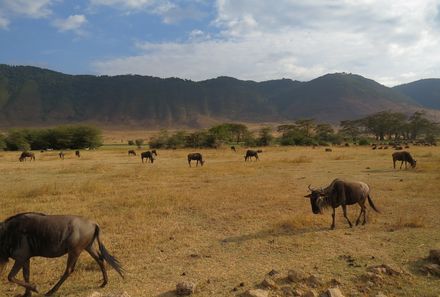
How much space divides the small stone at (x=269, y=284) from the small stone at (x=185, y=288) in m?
1.34

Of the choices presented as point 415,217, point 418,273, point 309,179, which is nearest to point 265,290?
point 418,273

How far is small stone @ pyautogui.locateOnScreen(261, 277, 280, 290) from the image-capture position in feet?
24.7

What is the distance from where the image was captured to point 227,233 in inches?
465

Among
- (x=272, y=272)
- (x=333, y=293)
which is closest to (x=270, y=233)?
(x=272, y=272)

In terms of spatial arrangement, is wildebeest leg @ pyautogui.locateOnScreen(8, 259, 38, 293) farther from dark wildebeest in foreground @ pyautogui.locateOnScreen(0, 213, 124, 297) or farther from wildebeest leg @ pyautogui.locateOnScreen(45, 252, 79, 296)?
wildebeest leg @ pyautogui.locateOnScreen(45, 252, 79, 296)

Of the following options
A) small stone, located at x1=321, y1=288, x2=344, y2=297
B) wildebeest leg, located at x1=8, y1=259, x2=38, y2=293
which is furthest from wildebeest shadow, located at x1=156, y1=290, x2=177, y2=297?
small stone, located at x1=321, y1=288, x2=344, y2=297

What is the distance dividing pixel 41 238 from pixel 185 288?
9.42ft

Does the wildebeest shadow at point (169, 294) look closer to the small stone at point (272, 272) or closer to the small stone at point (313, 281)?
the small stone at point (272, 272)

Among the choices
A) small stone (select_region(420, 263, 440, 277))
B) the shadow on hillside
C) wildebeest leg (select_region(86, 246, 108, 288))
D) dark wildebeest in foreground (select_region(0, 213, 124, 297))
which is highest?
dark wildebeest in foreground (select_region(0, 213, 124, 297))

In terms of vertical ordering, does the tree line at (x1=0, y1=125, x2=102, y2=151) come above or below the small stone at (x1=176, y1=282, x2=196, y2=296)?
above

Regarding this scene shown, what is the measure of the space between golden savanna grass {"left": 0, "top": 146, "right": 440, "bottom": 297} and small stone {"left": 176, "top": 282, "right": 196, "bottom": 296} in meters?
0.21

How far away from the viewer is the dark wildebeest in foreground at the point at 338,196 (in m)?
12.4

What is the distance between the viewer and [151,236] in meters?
11.3

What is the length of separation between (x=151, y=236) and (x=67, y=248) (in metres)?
3.89
